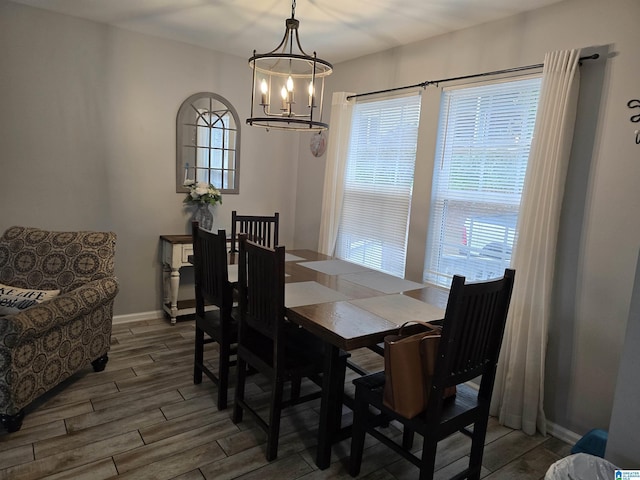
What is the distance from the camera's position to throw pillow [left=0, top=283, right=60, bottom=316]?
2.41m

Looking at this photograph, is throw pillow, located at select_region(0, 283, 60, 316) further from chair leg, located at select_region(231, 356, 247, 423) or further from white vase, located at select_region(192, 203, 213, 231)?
white vase, located at select_region(192, 203, 213, 231)

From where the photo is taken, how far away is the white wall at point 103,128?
3.10m

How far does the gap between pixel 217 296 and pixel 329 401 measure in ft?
3.01

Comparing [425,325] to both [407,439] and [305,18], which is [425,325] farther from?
[305,18]

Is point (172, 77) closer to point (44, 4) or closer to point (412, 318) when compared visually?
point (44, 4)

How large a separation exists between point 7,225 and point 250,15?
94.2 inches

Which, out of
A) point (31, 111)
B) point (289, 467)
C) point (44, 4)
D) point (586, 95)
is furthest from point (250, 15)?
point (289, 467)

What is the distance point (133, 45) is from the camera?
3471mm

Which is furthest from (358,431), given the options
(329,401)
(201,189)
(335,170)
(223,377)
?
(201,189)

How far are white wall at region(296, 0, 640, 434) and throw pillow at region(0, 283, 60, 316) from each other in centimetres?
305

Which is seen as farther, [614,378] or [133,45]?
[133,45]

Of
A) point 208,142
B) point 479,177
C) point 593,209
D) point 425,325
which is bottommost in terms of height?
point 425,325

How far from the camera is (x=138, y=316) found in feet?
12.5

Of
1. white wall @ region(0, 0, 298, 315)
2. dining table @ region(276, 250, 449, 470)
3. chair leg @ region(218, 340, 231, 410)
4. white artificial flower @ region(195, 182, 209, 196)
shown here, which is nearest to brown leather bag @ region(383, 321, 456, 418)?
dining table @ region(276, 250, 449, 470)
